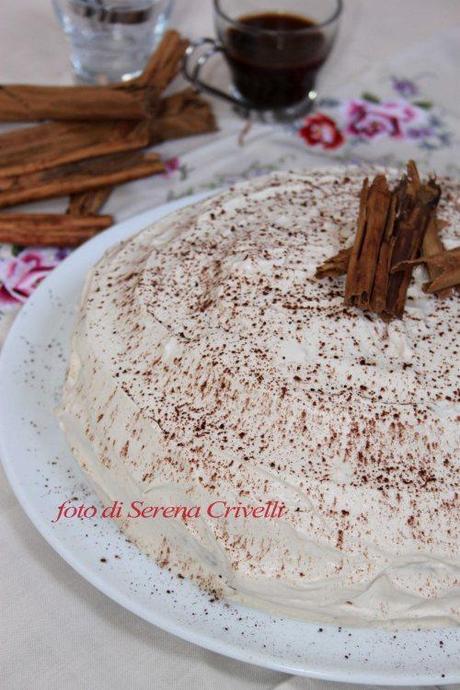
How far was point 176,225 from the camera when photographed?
68.2 inches

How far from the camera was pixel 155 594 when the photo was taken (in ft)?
4.35

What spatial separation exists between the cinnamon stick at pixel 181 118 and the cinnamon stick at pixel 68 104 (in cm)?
11

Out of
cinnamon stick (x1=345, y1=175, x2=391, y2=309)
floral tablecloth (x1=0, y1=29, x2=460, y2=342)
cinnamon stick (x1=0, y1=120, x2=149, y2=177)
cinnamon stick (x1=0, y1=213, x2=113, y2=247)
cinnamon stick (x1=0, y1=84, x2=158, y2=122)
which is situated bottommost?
floral tablecloth (x1=0, y1=29, x2=460, y2=342)

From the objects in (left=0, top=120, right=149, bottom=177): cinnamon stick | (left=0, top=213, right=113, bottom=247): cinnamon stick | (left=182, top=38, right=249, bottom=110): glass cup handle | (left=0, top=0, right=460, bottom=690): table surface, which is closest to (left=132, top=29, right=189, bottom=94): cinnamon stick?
(left=182, top=38, right=249, bottom=110): glass cup handle

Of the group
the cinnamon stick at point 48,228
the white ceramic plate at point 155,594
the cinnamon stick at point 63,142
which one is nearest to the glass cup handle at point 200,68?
the cinnamon stick at point 63,142

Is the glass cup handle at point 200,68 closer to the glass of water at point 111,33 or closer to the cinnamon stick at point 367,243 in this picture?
the glass of water at point 111,33

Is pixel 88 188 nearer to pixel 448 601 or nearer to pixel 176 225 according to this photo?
pixel 176 225

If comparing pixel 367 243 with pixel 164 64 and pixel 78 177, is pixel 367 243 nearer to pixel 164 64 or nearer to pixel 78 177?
pixel 78 177

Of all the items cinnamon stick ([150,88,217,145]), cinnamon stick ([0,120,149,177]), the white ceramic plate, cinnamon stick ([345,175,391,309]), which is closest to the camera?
the white ceramic plate

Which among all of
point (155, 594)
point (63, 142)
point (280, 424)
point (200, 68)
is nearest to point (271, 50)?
point (200, 68)

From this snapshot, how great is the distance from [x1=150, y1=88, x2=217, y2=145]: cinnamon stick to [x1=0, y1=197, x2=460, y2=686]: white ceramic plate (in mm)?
960

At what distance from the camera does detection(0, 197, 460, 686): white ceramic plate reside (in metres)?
1.24

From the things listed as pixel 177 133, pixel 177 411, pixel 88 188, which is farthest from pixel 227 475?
pixel 177 133

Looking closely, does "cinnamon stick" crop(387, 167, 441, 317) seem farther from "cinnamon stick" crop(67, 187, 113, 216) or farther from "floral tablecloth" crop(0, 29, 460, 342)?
"cinnamon stick" crop(67, 187, 113, 216)
